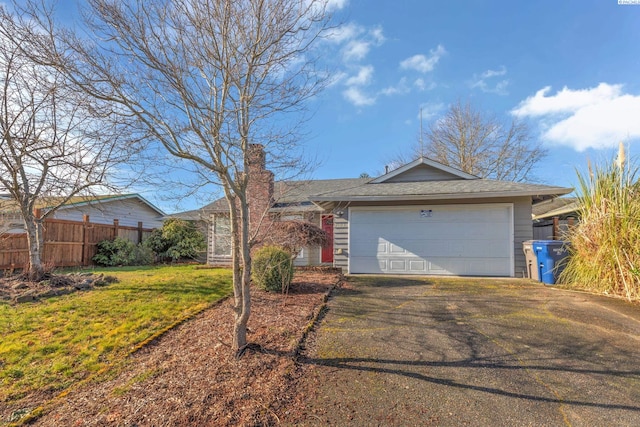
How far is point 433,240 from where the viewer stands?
30.4 ft

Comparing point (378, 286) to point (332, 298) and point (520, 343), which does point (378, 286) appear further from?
point (520, 343)

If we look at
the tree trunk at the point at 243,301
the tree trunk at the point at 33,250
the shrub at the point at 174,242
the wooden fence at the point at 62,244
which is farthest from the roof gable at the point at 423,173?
the wooden fence at the point at 62,244

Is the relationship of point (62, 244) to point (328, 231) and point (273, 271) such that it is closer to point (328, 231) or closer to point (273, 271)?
point (273, 271)

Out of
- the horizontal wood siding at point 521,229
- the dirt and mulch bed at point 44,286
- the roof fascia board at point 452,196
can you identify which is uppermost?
the roof fascia board at point 452,196

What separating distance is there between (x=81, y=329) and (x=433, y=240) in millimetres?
8286

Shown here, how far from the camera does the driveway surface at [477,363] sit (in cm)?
253

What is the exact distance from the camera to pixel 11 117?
670 centimetres

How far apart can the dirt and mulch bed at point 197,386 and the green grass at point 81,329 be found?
0.36m

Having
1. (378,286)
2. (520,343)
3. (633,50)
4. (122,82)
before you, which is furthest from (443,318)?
(633,50)

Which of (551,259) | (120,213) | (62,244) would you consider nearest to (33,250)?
(62,244)

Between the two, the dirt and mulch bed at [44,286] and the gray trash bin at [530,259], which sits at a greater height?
the gray trash bin at [530,259]

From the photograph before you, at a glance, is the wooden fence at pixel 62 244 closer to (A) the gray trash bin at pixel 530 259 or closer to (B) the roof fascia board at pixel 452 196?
(B) the roof fascia board at pixel 452 196

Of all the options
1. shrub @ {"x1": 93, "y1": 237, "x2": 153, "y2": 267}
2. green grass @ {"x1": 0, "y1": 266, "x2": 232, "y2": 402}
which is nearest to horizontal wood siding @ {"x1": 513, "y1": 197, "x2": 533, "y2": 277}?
green grass @ {"x1": 0, "y1": 266, "x2": 232, "y2": 402}

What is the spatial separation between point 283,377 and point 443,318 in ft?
9.69
